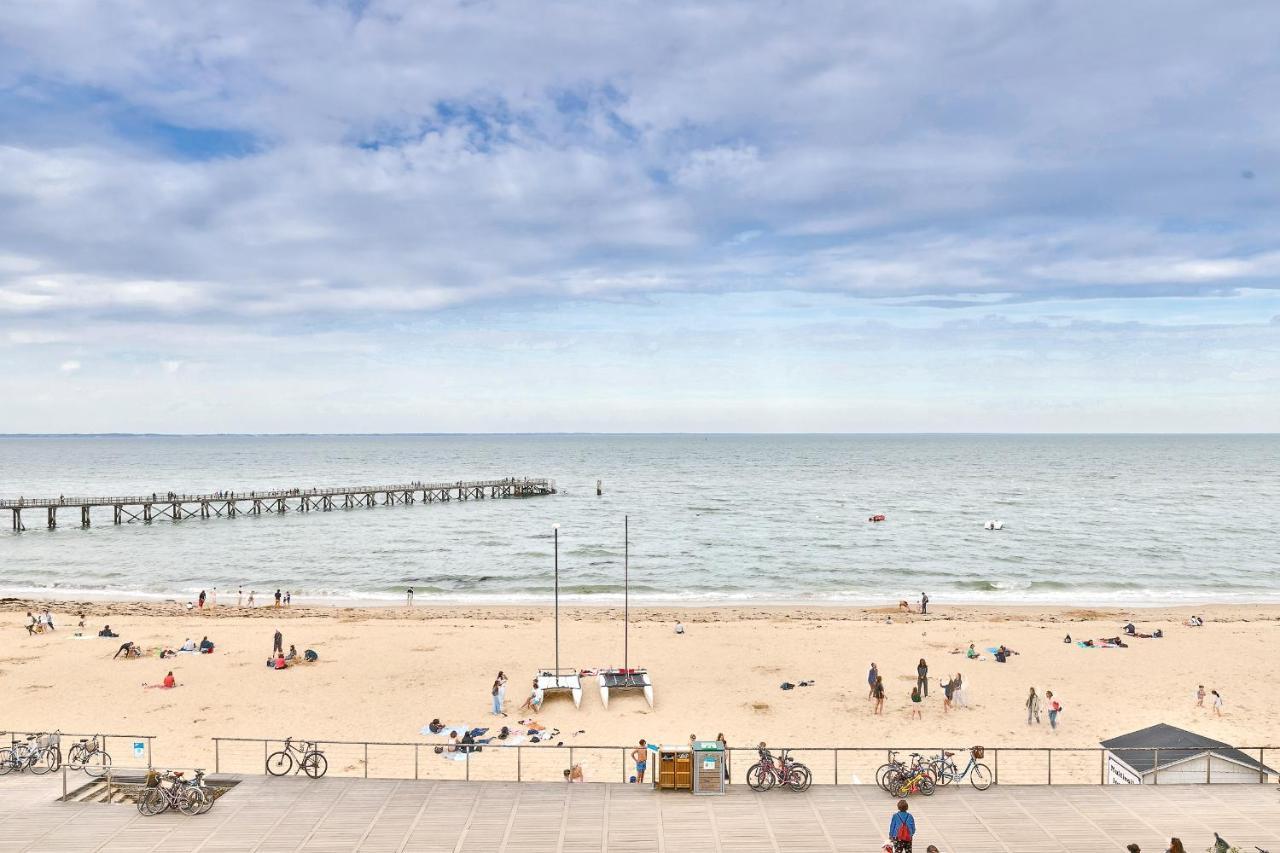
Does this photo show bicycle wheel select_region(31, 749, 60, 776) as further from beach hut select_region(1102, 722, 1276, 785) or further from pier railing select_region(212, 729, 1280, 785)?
beach hut select_region(1102, 722, 1276, 785)

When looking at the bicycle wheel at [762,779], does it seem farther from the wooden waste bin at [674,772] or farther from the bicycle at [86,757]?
the bicycle at [86,757]

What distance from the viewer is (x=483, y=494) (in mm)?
100375

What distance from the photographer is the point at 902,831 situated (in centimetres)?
1169

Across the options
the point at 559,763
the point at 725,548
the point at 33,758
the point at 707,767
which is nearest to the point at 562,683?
the point at 559,763

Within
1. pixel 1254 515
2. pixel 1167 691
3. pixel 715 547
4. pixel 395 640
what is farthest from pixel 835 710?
pixel 1254 515

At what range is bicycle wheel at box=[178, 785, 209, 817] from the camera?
13266 millimetres

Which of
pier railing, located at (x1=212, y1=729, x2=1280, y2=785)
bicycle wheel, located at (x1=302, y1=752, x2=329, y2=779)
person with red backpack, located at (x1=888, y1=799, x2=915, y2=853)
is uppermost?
person with red backpack, located at (x1=888, y1=799, x2=915, y2=853)

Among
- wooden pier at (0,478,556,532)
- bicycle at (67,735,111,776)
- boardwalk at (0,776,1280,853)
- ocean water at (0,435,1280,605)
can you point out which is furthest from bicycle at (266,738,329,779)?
wooden pier at (0,478,556,532)

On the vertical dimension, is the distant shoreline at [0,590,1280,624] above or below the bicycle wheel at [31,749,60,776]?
below

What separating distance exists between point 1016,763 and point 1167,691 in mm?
9719

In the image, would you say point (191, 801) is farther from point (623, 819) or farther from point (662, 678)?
point (662, 678)

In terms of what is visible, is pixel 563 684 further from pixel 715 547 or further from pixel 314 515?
pixel 314 515

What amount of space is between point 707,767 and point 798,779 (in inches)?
60.9

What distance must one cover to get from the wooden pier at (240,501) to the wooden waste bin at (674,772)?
230 ft
